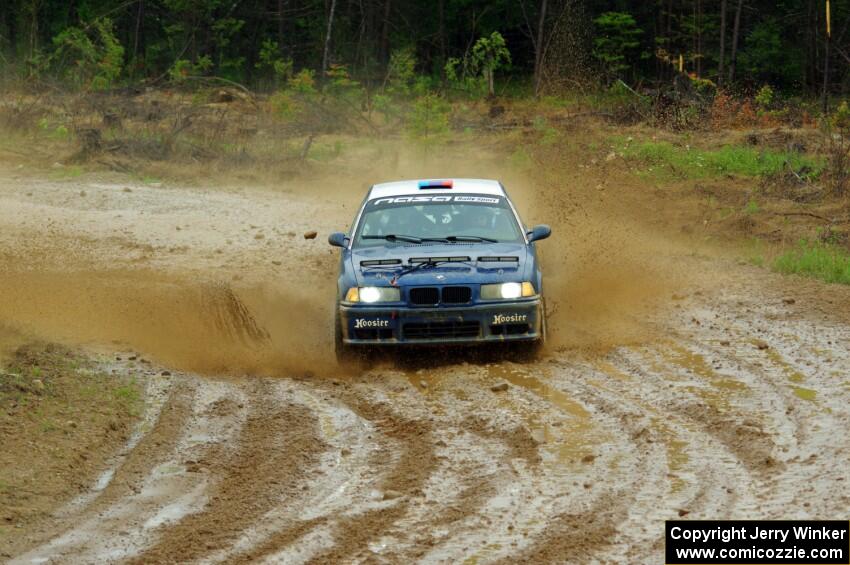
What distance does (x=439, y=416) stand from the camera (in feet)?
29.3

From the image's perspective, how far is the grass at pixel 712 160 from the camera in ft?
72.3

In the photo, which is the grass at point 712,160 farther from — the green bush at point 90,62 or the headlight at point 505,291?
the green bush at point 90,62

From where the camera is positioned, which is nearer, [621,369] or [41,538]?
[41,538]

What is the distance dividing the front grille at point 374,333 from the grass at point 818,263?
20.3ft

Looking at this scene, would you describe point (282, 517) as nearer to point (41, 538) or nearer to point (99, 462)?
point (41, 538)

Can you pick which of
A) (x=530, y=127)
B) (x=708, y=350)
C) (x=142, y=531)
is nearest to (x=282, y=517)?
(x=142, y=531)

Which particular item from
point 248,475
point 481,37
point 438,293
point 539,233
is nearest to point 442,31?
point 481,37

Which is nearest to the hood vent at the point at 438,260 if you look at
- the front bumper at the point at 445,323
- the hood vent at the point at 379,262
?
the hood vent at the point at 379,262

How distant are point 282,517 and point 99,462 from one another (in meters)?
1.95

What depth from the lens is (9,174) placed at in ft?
73.5

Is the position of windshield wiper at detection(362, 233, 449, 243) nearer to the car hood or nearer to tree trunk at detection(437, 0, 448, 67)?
the car hood

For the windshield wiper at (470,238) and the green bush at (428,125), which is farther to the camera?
the green bush at (428,125)
